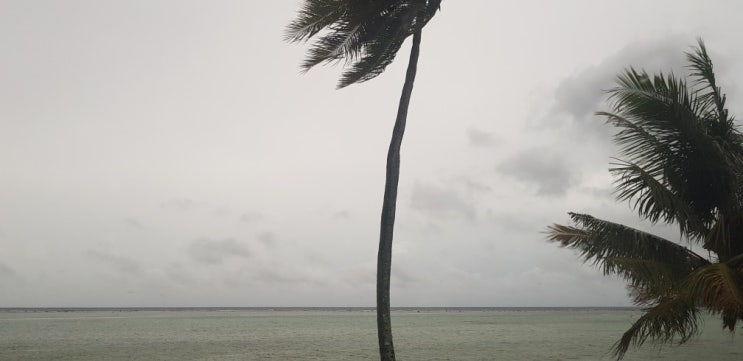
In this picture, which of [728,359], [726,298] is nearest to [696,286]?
[726,298]

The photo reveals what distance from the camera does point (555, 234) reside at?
36.3ft

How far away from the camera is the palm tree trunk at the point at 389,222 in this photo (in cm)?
992

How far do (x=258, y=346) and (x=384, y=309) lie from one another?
22838 mm

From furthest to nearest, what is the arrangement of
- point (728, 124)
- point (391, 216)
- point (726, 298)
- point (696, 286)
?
1. point (391, 216)
2. point (728, 124)
3. point (696, 286)
4. point (726, 298)

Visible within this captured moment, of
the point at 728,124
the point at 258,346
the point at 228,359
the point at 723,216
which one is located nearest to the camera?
the point at 723,216

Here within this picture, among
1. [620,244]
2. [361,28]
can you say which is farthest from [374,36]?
[620,244]

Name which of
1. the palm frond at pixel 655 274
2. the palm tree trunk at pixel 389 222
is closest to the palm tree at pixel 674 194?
the palm frond at pixel 655 274

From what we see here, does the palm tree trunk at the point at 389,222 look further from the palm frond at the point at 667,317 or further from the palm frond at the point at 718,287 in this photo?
the palm frond at the point at 718,287

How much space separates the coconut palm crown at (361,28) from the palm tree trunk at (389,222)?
1.58ft

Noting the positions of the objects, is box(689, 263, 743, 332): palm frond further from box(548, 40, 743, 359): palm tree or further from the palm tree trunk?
the palm tree trunk

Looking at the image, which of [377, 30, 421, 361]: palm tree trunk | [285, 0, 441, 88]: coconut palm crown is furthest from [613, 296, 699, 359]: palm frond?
[285, 0, 441, 88]: coconut palm crown

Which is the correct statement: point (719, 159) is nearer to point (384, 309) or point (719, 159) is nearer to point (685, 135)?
point (685, 135)

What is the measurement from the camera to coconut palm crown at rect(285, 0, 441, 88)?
11328 mm

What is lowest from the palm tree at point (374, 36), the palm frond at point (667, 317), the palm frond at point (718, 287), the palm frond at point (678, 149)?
the palm frond at point (667, 317)
